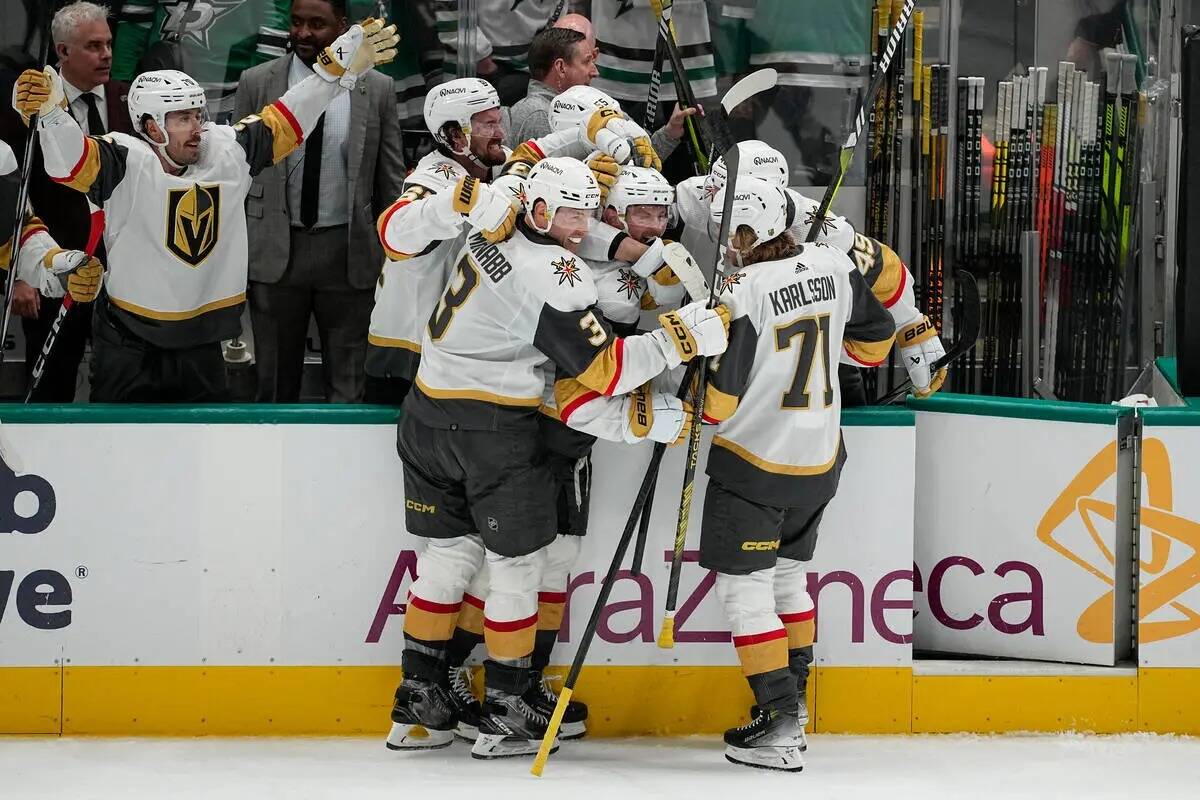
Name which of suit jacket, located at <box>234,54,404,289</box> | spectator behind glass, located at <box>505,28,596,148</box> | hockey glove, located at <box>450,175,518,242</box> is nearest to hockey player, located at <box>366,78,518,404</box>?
hockey glove, located at <box>450,175,518,242</box>

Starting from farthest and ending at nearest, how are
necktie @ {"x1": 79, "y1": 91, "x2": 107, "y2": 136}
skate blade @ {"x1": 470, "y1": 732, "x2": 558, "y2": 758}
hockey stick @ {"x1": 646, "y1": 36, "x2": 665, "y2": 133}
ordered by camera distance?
hockey stick @ {"x1": 646, "y1": 36, "x2": 665, "y2": 133}
necktie @ {"x1": 79, "y1": 91, "x2": 107, "y2": 136}
skate blade @ {"x1": 470, "y1": 732, "x2": 558, "y2": 758}

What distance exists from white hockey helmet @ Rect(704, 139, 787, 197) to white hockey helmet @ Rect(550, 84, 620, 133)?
37cm

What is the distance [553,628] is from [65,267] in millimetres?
1594

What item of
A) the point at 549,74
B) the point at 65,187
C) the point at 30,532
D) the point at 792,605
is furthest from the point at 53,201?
the point at 792,605

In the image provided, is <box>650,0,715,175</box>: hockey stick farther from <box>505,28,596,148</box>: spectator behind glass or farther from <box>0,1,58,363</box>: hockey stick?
<box>0,1,58,363</box>: hockey stick

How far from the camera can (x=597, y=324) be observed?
3764mm

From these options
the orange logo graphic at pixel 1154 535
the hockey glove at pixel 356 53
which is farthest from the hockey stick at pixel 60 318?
the orange logo graphic at pixel 1154 535

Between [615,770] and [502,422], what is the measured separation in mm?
875

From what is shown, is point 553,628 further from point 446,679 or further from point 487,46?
point 487,46

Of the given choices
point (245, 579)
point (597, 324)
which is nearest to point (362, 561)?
point (245, 579)

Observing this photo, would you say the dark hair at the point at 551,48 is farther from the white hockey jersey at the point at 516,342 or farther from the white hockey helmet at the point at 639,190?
the white hockey jersey at the point at 516,342

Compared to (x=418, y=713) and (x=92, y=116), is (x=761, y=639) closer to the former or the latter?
(x=418, y=713)

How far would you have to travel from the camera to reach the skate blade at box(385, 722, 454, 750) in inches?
159

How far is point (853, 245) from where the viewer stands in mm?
4230
